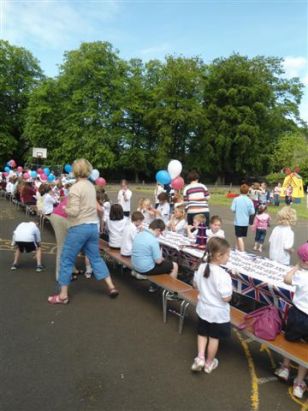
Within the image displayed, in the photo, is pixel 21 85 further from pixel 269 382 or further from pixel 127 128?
pixel 269 382

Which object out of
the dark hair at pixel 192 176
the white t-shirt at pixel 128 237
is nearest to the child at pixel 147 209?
the dark hair at pixel 192 176

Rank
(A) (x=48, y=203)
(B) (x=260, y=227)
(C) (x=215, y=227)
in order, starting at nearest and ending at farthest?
(C) (x=215, y=227), (B) (x=260, y=227), (A) (x=48, y=203)

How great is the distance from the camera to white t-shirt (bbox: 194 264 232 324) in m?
3.54

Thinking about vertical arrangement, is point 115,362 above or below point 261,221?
below

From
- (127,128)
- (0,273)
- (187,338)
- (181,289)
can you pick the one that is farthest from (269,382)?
(127,128)

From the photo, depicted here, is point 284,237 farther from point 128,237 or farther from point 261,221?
point 261,221

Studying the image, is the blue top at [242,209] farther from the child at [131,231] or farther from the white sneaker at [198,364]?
the white sneaker at [198,364]

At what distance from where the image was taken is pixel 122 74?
39.8 meters

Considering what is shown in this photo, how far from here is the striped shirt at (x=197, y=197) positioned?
7325mm

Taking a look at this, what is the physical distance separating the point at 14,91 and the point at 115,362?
138 ft

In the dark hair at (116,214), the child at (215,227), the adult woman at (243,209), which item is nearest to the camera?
the child at (215,227)

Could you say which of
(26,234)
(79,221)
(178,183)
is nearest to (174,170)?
(178,183)

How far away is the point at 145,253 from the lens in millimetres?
5266

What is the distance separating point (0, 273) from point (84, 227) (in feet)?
8.42
